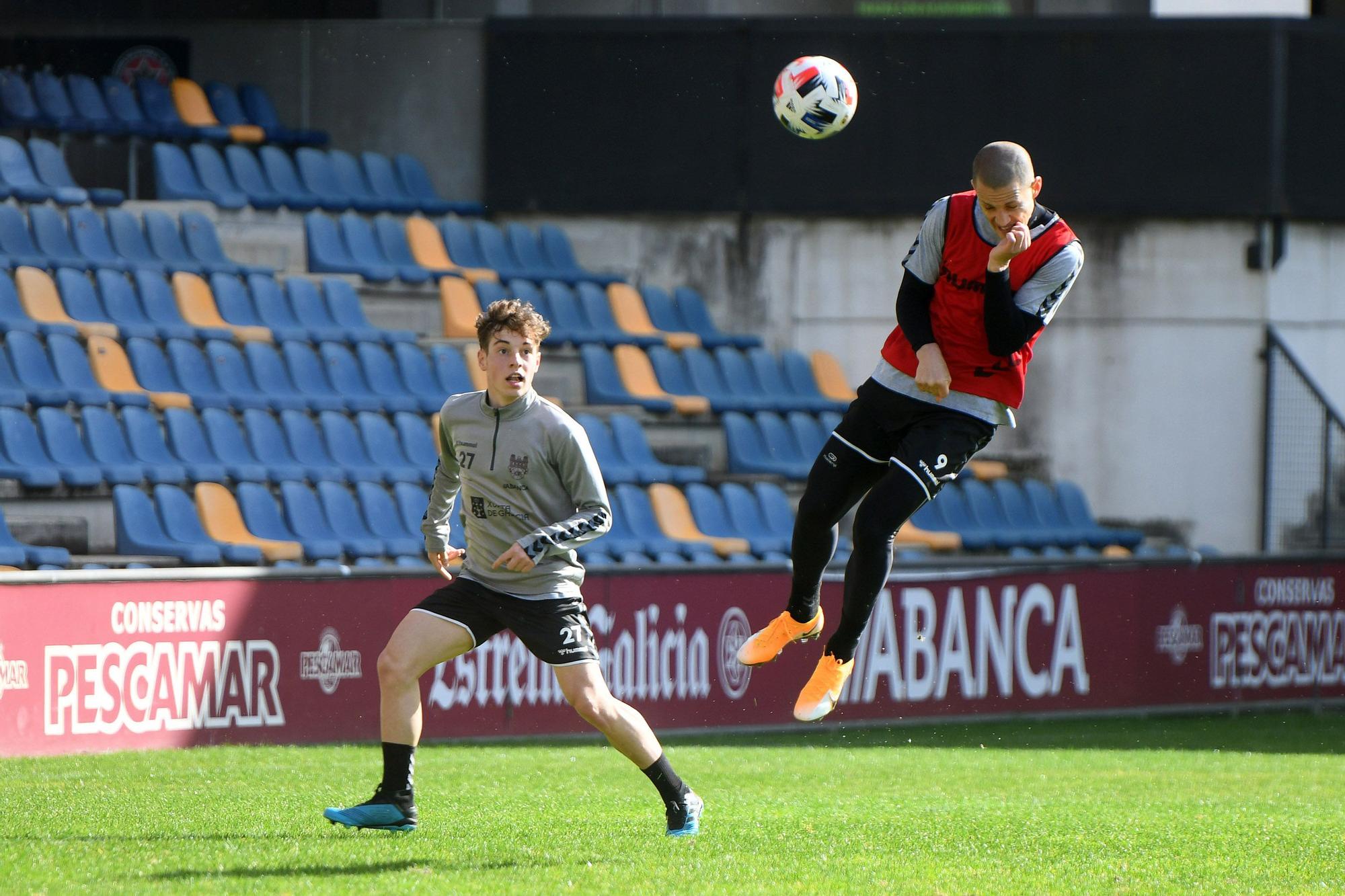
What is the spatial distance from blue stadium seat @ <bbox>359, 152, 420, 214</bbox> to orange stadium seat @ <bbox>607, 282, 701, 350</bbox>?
230 cm

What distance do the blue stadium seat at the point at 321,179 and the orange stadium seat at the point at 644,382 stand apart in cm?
317

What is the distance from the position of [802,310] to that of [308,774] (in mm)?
10343

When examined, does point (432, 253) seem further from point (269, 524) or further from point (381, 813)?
point (381, 813)

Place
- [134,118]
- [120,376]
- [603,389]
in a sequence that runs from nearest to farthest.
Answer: [120,376], [603,389], [134,118]

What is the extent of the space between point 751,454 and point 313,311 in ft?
14.5

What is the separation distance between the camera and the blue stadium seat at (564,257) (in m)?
19.1

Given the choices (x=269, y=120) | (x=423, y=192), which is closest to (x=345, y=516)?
(x=423, y=192)

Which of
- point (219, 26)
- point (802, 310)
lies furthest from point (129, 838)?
point (219, 26)

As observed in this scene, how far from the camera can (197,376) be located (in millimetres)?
15555

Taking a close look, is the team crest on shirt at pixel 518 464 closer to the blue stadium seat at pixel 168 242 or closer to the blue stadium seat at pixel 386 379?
the blue stadium seat at pixel 386 379

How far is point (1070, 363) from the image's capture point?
1912cm

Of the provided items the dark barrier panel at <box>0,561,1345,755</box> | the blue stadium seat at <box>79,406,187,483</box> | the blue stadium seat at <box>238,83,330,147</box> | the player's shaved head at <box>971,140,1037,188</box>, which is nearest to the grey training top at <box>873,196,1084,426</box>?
the player's shaved head at <box>971,140,1037,188</box>

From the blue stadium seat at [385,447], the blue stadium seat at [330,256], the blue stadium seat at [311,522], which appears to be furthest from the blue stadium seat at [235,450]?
the blue stadium seat at [330,256]

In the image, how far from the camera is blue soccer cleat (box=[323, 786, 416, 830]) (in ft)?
24.2
